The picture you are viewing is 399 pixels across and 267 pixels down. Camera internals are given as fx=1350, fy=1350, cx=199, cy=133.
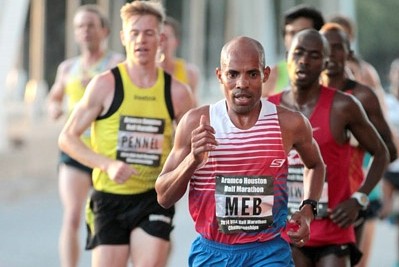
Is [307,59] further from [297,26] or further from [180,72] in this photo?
[180,72]

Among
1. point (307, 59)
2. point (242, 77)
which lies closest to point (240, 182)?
point (242, 77)

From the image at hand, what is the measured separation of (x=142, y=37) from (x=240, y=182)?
6.17 ft

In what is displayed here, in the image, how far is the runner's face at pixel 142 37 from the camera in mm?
7727

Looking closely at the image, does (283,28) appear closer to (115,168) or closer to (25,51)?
(115,168)

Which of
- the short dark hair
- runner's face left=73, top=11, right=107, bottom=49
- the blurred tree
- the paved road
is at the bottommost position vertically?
the paved road

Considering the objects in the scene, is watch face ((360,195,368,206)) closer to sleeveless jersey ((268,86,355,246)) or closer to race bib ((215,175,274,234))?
sleeveless jersey ((268,86,355,246))

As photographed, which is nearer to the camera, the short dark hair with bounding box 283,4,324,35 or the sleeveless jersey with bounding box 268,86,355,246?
the sleeveless jersey with bounding box 268,86,355,246

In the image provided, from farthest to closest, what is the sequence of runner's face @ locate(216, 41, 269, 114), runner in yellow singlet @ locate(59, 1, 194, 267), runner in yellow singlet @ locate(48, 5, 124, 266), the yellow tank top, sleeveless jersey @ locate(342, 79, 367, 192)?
the yellow tank top → runner in yellow singlet @ locate(48, 5, 124, 266) → sleeveless jersey @ locate(342, 79, 367, 192) → runner in yellow singlet @ locate(59, 1, 194, 267) → runner's face @ locate(216, 41, 269, 114)

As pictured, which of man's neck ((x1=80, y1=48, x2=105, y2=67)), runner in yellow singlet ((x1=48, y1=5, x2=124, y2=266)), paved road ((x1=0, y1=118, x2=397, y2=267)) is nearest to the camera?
runner in yellow singlet ((x1=48, y1=5, x2=124, y2=266))

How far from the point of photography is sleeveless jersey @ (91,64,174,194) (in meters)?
7.64

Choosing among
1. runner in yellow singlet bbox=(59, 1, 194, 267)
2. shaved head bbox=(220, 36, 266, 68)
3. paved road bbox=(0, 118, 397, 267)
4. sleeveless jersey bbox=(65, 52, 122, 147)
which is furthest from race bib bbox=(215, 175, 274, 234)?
paved road bbox=(0, 118, 397, 267)

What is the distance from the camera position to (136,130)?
25.1 ft

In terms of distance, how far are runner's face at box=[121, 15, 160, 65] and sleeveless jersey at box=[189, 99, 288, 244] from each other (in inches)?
62.5

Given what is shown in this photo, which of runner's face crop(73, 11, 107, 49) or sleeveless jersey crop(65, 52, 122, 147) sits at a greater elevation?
runner's face crop(73, 11, 107, 49)
